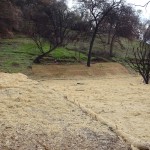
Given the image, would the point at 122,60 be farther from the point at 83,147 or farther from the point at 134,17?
the point at 83,147

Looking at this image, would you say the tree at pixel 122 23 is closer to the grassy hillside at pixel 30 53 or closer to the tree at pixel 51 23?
the grassy hillside at pixel 30 53

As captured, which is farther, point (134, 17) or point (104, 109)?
point (134, 17)

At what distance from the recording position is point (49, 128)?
22.0 ft

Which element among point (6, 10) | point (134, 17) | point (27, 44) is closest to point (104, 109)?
point (6, 10)

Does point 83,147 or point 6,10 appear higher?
point 6,10

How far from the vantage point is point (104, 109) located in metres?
10.3

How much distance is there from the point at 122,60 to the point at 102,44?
15.1ft

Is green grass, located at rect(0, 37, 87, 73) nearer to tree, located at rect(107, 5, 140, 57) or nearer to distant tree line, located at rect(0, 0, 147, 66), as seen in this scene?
distant tree line, located at rect(0, 0, 147, 66)

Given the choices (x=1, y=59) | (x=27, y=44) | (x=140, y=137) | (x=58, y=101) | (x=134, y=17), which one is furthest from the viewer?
(x=134, y=17)

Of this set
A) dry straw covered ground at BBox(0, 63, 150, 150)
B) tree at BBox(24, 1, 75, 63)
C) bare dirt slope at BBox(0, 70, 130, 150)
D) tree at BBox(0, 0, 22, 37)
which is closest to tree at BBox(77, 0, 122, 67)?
tree at BBox(24, 1, 75, 63)

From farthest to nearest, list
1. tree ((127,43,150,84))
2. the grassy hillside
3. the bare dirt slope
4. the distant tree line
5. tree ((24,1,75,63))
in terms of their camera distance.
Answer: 1. tree ((24,1,75,63))
2. the distant tree line
3. the grassy hillside
4. tree ((127,43,150,84))
5. the bare dirt slope

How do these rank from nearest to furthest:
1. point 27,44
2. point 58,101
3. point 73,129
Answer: point 73,129 → point 58,101 → point 27,44

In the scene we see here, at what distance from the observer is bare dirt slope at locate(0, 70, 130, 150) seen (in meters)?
6.16

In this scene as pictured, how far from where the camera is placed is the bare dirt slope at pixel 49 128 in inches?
243
